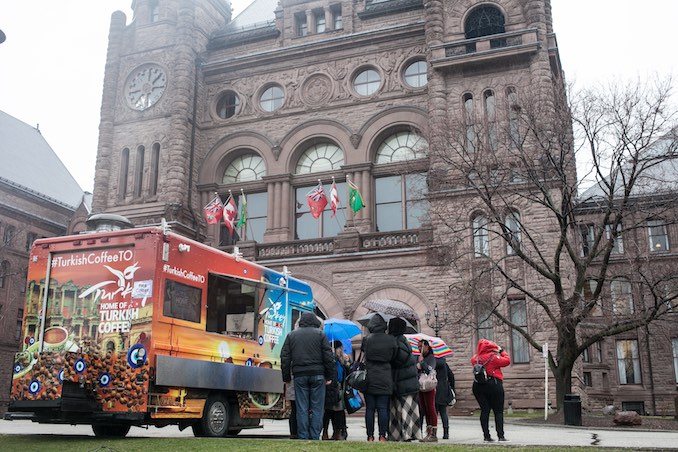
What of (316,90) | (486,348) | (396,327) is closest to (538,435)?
(486,348)

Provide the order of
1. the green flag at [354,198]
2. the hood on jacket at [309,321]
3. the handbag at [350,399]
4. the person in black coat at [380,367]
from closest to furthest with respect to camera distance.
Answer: the person in black coat at [380,367] < the hood on jacket at [309,321] < the handbag at [350,399] < the green flag at [354,198]

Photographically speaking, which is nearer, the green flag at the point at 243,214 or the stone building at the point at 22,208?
the green flag at the point at 243,214

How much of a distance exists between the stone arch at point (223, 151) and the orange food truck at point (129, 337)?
69.8 ft

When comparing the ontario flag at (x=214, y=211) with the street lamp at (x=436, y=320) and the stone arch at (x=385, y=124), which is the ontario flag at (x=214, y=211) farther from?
the street lamp at (x=436, y=320)

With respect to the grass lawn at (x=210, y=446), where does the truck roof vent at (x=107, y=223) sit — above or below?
above

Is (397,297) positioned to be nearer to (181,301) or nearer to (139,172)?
(139,172)

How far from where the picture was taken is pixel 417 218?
29250 mm

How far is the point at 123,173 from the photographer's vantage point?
1369 inches

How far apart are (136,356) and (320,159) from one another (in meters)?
23.1

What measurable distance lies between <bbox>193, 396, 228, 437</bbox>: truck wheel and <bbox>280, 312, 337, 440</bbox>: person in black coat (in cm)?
241

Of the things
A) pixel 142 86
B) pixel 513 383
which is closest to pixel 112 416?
pixel 513 383

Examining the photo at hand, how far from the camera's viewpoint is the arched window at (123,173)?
3438cm

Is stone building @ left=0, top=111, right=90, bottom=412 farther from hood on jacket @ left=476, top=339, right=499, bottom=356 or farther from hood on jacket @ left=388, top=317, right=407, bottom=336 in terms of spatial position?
hood on jacket @ left=476, top=339, right=499, bottom=356

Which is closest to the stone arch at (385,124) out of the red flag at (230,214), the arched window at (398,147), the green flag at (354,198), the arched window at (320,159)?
the arched window at (398,147)
